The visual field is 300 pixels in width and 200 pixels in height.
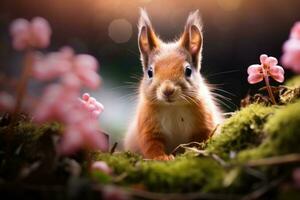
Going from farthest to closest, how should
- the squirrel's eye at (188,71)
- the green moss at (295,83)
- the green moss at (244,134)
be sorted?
1. the squirrel's eye at (188,71)
2. the green moss at (295,83)
3. the green moss at (244,134)

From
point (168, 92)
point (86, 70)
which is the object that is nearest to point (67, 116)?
point (86, 70)

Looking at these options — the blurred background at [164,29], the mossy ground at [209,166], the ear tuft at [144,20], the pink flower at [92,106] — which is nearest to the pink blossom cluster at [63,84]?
the mossy ground at [209,166]

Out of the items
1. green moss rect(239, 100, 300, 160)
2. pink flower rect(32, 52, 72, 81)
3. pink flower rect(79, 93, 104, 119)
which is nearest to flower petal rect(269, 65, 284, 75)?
green moss rect(239, 100, 300, 160)

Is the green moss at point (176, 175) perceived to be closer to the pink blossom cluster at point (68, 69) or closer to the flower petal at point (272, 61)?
the pink blossom cluster at point (68, 69)

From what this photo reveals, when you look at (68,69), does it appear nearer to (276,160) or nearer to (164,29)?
(276,160)

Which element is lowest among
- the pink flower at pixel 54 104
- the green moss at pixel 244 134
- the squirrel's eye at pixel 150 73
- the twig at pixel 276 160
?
the twig at pixel 276 160

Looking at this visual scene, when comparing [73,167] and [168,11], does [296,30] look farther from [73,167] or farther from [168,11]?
[168,11]
